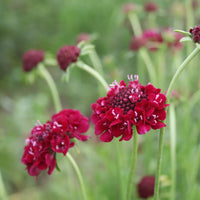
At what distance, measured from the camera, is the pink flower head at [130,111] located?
60cm

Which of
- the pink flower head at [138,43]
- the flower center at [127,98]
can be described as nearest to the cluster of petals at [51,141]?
the flower center at [127,98]

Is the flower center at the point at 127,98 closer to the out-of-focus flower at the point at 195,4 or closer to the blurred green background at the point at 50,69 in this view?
the blurred green background at the point at 50,69

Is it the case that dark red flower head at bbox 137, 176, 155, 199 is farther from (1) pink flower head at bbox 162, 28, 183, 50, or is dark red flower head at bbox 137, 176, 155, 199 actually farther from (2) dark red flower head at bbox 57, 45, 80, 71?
(1) pink flower head at bbox 162, 28, 183, 50

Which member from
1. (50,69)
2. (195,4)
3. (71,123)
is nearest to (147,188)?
(71,123)

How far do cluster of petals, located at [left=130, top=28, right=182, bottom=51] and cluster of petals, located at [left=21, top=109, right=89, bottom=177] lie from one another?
2.05ft

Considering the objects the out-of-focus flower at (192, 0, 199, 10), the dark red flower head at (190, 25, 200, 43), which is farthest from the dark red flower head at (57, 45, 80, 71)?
the out-of-focus flower at (192, 0, 199, 10)

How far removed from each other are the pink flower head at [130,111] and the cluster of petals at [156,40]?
655 mm

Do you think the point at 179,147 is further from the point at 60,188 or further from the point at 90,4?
the point at 90,4

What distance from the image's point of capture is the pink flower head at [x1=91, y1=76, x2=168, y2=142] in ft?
1.96

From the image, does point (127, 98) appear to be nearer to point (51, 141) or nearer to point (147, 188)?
point (51, 141)

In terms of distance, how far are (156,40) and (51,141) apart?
31.4 inches

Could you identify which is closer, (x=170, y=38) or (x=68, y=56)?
(x=68, y=56)

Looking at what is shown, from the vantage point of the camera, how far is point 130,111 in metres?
0.60

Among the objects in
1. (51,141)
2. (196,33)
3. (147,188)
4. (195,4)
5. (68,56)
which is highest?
(195,4)
